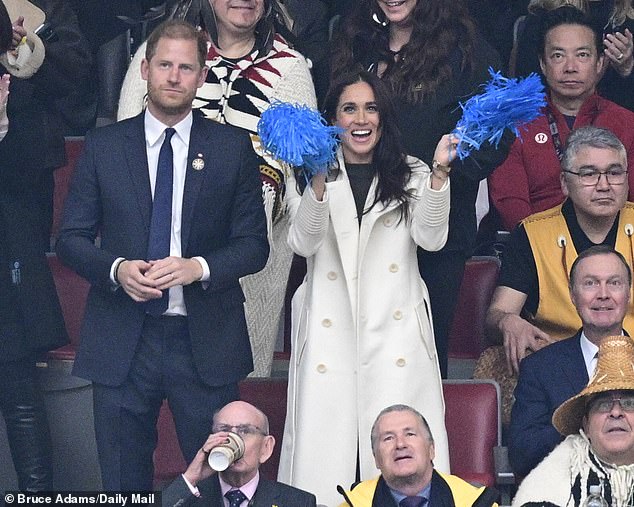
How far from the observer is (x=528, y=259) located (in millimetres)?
7340

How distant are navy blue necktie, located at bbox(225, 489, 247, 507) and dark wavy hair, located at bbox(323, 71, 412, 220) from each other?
117cm

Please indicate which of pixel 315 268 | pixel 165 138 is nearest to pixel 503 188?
pixel 315 268

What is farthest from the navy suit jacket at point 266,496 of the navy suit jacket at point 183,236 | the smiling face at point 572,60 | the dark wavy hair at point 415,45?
the smiling face at point 572,60

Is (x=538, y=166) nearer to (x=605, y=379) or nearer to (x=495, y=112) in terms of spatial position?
(x=495, y=112)

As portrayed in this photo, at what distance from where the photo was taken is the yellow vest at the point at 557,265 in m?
7.23

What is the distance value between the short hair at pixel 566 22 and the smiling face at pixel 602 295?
63.2 inches

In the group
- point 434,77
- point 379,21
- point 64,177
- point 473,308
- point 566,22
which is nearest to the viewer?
point 434,77

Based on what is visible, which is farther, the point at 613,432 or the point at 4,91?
the point at 4,91

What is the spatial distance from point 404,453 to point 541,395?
2.44 ft

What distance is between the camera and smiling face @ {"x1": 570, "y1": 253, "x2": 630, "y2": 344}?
6.67 meters

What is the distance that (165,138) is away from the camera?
252 inches

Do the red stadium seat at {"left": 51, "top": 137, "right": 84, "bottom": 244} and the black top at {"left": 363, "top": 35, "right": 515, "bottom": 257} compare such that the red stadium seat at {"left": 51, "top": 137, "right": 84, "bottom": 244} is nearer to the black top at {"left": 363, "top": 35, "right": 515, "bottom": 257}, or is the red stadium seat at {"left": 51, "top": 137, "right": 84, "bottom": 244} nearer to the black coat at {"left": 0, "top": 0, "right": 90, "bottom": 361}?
the black coat at {"left": 0, "top": 0, "right": 90, "bottom": 361}

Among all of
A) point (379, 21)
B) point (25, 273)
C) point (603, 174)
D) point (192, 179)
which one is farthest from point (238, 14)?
point (603, 174)

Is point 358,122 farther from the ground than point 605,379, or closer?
farther from the ground
